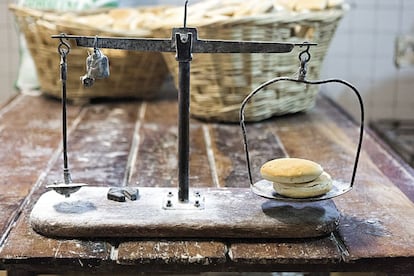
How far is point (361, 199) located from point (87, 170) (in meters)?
0.45

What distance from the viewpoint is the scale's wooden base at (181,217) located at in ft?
2.81

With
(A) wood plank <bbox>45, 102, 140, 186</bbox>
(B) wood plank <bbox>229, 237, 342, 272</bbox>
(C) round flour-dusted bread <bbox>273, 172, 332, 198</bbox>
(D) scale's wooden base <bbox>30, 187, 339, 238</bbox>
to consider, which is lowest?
(A) wood plank <bbox>45, 102, 140, 186</bbox>

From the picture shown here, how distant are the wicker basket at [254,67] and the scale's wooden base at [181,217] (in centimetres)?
58

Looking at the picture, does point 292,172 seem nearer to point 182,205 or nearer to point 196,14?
point 182,205

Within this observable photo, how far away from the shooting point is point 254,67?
1.50m

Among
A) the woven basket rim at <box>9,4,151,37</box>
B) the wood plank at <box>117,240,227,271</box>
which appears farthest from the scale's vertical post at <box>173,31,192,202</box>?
the woven basket rim at <box>9,4,151,37</box>

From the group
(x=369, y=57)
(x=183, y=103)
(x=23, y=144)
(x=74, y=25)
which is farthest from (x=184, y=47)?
(x=369, y=57)

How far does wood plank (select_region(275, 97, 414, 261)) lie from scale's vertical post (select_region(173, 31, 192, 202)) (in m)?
0.21

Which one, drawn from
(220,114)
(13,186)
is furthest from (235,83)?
(13,186)

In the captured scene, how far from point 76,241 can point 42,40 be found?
95 centimetres

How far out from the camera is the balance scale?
2.81 feet

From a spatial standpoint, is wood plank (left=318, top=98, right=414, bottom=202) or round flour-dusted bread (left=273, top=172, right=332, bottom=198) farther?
wood plank (left=318, top=98, right=414, bottom=202)

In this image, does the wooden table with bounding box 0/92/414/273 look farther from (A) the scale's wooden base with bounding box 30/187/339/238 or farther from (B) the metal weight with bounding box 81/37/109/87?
(B) the metal weight with bounding box 81/37/109/87

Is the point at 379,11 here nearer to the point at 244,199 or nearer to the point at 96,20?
the point at 96,20
